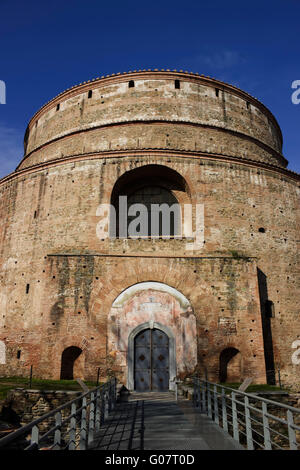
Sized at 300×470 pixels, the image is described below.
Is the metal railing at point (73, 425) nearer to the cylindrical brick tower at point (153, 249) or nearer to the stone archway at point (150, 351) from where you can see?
the stone archway at point (150, 351)

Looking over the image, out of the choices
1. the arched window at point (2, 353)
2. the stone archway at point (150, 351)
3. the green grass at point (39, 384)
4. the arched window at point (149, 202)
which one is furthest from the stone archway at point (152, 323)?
the arched window at point (2, 353)

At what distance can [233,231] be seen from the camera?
13211 mm

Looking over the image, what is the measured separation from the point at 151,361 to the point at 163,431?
575cm

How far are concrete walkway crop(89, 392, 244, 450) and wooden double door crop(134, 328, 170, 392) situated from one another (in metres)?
3.11

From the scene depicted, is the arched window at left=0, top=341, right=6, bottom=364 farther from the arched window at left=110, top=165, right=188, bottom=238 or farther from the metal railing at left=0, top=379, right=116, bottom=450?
the arched window at left=110, top=165, right=188, bottom=238

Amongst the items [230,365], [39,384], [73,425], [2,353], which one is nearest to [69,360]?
[39,384]

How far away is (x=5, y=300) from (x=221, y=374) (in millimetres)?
8034

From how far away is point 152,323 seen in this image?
451 inches

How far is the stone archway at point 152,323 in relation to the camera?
1101 centimetres

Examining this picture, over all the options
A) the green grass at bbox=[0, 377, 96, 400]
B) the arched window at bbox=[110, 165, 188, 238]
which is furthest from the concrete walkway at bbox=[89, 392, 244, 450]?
the arched window at bbox=[110, 165, 188, 238]

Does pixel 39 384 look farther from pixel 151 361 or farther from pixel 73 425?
pixel 73 425

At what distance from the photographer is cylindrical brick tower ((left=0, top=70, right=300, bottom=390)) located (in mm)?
11344

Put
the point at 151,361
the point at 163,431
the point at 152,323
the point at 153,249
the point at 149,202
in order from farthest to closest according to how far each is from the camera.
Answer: the point at 149,202 → the point at 153,249 → the point at 152,323 → the point at 151,361 → the point at 163,431

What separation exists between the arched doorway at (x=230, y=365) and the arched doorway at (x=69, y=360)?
450cm
